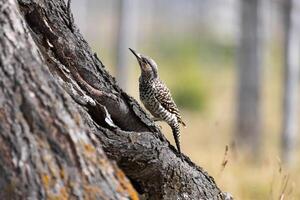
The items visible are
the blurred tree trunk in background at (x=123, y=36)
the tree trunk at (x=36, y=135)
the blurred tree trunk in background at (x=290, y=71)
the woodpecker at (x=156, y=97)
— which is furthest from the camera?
the blurred tree trunk in background at (x=123, y=36)

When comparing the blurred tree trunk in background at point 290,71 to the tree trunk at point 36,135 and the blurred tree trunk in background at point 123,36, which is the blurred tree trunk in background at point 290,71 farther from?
the tree trunk at point 36,135

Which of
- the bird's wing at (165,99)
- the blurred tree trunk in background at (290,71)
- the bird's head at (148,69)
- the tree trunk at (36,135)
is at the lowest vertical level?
the tree trunk at (36,135)

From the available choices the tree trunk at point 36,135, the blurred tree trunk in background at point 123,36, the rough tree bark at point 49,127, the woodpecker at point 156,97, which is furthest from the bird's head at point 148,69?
the blurred tree trunk in background at point 123,36

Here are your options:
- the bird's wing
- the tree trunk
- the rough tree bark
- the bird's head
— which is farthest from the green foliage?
the tree trunk

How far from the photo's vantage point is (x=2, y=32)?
10.8ft

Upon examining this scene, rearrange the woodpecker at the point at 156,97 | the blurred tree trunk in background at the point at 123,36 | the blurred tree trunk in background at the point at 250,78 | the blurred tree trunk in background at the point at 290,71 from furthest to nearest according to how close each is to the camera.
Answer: the blurred tree trunk in background at the point at 123,36 → the blurred tree trunk in background at the point at 250,78 → the blurred tree trunk in background at the point at 290,71 → the woodpecker at the point at 156,97

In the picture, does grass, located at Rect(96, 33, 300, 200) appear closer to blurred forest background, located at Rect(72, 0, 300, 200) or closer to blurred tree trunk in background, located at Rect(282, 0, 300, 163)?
blurred forest background, located at Rect(72, 0, 300, 200)

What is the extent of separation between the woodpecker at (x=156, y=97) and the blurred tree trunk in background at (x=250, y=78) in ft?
25.2

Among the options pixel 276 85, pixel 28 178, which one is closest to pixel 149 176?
pixel 28 178

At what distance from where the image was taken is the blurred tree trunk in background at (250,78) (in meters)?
12.9

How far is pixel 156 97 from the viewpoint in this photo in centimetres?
511

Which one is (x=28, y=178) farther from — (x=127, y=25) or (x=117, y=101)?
A: (x=127, y=25)

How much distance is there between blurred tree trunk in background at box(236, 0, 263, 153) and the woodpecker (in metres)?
7.67

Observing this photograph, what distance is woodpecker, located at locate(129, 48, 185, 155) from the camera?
197 inches
